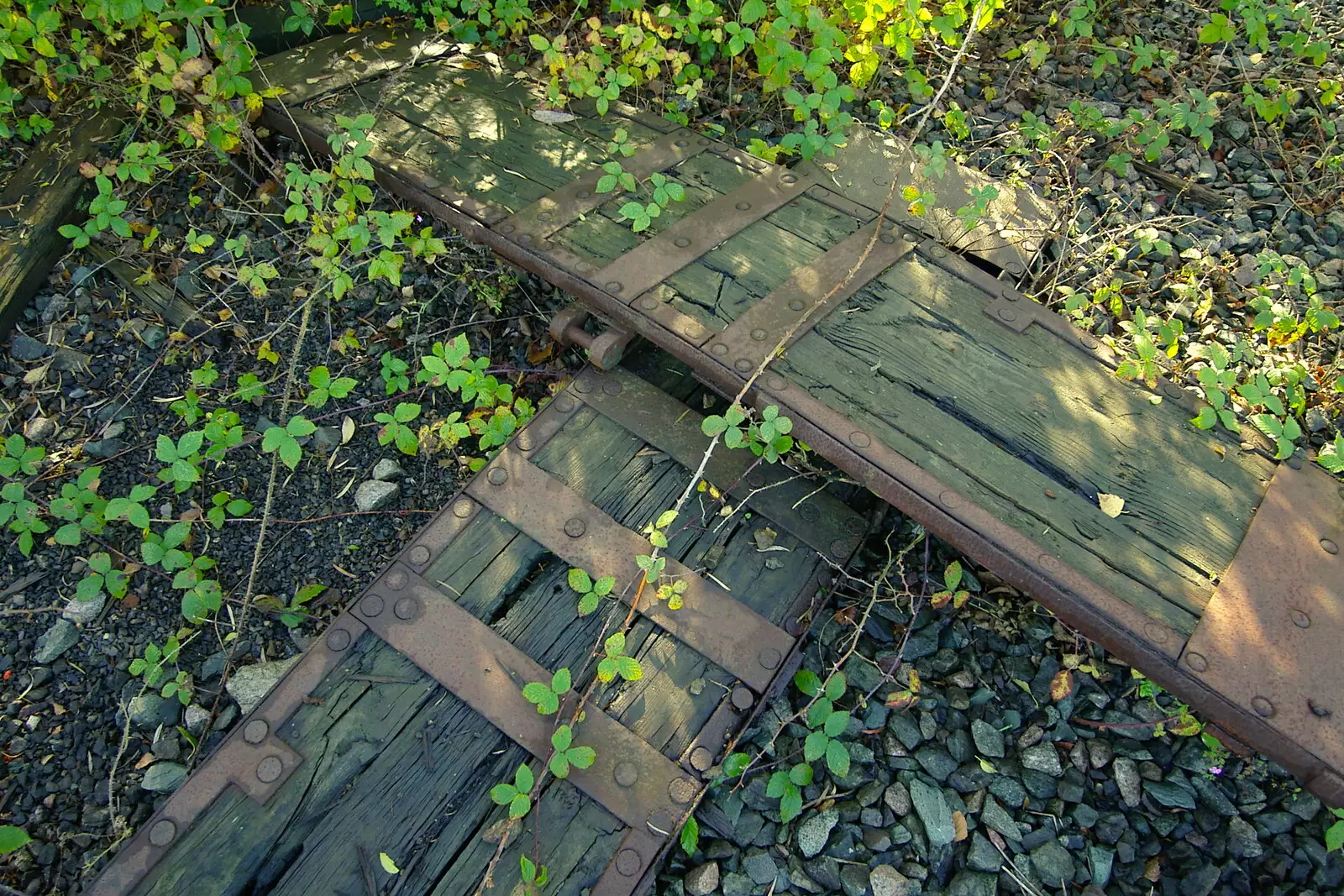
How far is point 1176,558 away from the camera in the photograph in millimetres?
2334

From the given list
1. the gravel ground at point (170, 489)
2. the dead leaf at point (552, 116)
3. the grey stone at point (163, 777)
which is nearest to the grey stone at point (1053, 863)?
the gravel ground at point (170, 489)

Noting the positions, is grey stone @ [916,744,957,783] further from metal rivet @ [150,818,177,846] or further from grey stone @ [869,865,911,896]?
metal rivet @ [150,818,177,846]

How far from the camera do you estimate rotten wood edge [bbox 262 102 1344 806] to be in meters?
2.07

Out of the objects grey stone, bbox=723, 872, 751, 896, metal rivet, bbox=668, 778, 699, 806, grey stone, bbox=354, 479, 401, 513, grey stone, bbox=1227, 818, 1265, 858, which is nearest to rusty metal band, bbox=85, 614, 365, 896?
grey stone, bbox=354, 479, 401, 513

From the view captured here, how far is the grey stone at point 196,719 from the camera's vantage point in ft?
8.43

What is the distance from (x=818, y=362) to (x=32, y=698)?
2726 mm

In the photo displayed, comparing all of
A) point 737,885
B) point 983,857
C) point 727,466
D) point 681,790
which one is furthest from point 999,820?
point 727,466

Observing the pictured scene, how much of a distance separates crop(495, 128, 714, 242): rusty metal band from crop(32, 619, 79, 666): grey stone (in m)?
1.99

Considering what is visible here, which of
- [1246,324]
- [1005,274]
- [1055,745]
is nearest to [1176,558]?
[1055,745]

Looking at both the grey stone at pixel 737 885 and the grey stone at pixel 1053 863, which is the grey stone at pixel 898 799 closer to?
the grey stone at pixel 1053 863

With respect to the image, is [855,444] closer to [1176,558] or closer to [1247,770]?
[1176,558]

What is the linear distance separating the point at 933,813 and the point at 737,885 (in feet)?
2.01

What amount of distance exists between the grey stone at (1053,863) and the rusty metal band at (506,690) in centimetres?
101

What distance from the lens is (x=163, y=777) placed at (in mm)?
2471
